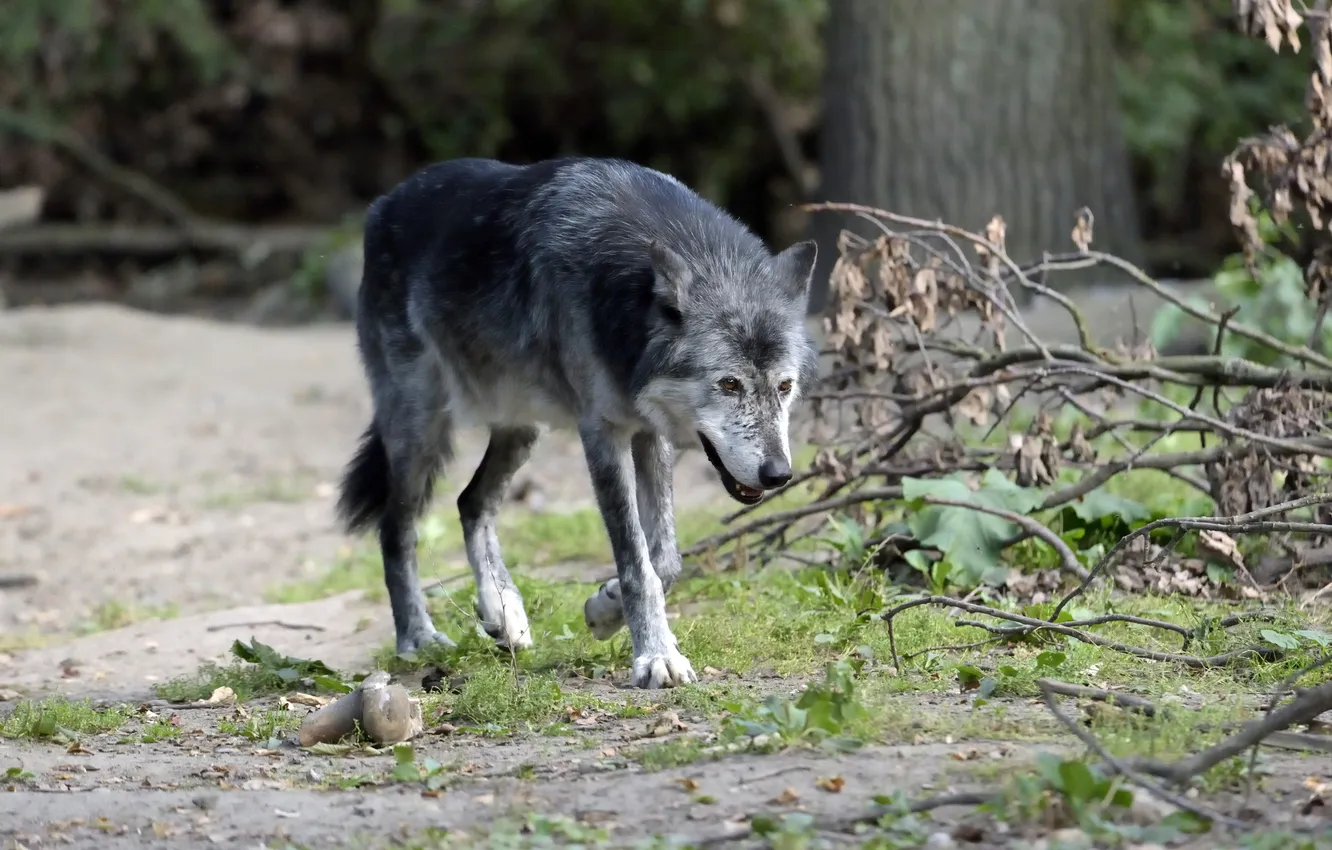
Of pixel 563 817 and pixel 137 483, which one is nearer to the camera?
pixel 563 817

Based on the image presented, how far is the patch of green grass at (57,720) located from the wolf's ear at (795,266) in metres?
2.53

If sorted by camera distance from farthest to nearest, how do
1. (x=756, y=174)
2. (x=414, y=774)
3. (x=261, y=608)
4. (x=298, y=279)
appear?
(x=756, y=174) → (x=298, y=279) → (x=261, y=608) → (x=414, y=774)

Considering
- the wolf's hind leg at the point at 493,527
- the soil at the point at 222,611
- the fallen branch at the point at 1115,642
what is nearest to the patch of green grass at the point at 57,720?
the soil at the point at 222,611

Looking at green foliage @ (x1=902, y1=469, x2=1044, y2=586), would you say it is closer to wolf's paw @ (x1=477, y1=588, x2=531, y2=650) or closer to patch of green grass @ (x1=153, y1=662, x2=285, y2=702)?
wolf's paw @ (x1=477, y1=588, x2=531, y2=650)

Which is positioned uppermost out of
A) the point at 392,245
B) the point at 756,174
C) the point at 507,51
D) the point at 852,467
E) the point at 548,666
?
the point at 507,51

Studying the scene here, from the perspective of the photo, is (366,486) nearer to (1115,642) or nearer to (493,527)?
(493,527)

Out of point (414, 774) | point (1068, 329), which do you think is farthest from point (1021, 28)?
point (414, 774)

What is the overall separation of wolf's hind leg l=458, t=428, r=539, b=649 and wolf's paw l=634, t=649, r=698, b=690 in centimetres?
82

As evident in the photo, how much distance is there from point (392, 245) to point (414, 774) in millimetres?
2822

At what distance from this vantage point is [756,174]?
57.2ft

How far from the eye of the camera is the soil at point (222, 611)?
3.81 m

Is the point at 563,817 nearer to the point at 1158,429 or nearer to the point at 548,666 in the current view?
the point at 548,666

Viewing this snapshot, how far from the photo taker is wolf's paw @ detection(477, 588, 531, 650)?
18.8 ft

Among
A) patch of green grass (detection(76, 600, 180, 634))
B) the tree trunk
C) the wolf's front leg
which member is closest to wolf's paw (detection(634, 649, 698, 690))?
the wolf's front leg
